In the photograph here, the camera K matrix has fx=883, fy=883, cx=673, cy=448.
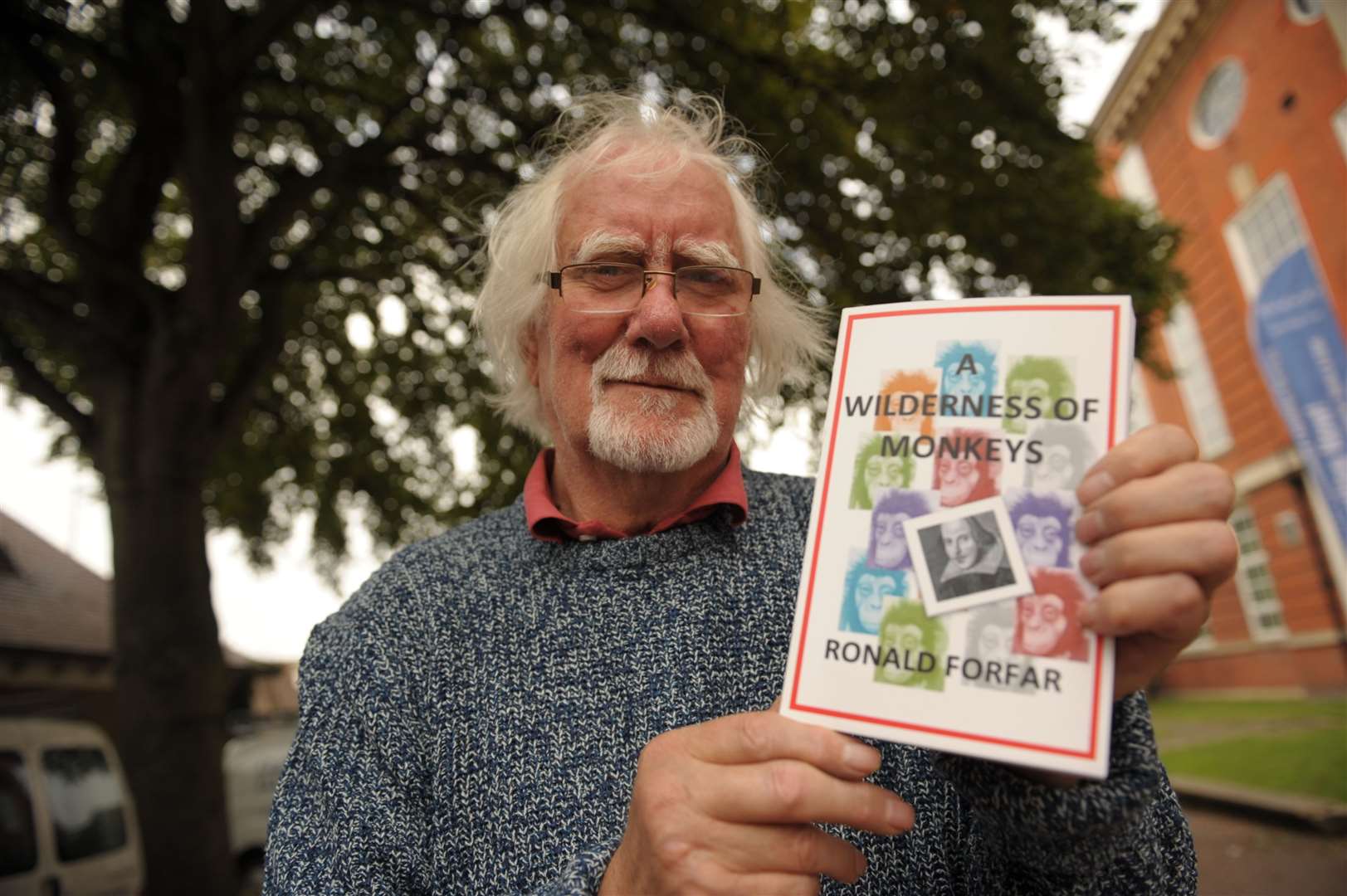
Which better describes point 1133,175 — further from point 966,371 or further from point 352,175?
point 966,371

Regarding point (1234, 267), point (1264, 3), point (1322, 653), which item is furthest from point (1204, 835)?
point (1264, 3)

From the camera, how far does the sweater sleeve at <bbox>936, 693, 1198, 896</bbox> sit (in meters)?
1.05

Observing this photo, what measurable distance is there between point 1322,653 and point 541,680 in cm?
1756

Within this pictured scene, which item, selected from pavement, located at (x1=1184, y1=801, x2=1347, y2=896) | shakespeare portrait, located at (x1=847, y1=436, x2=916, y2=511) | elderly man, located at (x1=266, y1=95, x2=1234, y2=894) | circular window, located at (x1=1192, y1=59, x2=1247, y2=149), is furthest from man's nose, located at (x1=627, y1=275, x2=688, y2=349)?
circular window, located at (x1=1192, y1=59, x2=1247, y2=149)

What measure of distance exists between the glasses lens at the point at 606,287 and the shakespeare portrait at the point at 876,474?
94 cm

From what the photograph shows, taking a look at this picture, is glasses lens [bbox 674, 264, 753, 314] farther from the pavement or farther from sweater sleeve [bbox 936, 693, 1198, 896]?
the pavement

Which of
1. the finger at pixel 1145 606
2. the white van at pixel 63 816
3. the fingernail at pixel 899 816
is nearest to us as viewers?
the finger at pixel 1145 606

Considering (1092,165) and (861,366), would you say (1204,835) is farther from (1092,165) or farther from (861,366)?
(861,366)

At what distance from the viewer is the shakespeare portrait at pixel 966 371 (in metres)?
1.05

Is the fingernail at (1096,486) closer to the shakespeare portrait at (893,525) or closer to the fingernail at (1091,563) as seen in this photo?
the fingernail at (1091,563)

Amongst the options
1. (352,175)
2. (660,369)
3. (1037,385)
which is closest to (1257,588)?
(352,175)

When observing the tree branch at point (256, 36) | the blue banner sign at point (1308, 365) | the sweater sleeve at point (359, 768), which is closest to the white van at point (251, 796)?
the tree branch at point (256, 36)

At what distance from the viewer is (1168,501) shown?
0.93 metres

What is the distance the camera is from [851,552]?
1054 mm
